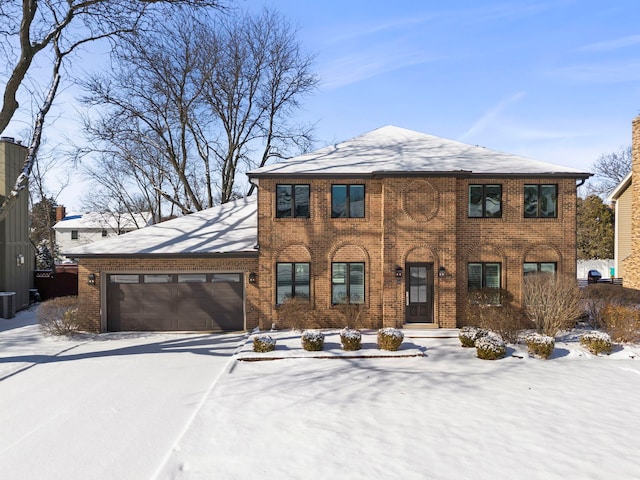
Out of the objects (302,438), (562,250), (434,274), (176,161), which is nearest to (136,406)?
(302,438)

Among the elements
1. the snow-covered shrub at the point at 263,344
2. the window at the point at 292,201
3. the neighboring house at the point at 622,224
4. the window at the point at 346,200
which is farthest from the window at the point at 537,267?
the neighboring house at the point at 622,224

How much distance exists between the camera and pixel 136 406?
802cm

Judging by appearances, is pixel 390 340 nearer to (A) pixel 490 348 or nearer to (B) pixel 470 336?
(B) pixel 470 336

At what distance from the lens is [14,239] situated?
2017 cm

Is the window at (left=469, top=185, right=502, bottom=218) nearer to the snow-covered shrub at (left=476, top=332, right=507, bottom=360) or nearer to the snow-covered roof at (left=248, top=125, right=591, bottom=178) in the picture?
the snow-covered roof at (left=248, top=125, right=591, bottom=178)

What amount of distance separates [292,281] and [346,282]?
6.19 ft

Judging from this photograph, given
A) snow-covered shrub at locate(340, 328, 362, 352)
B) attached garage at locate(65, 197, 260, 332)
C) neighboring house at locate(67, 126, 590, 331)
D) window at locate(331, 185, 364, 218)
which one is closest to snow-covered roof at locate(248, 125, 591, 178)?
neighboring house at locate(67, 126, 590, 331)

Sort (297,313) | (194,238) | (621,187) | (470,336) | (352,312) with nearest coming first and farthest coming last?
(470,336)
(297,313)
(352,312)
(194,238)
(621,187)

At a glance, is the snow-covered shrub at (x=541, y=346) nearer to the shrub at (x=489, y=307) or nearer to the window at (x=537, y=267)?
the shrub at (x=489, y=307)

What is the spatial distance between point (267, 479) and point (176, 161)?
23.5m

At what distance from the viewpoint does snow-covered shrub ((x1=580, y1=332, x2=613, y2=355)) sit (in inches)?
442

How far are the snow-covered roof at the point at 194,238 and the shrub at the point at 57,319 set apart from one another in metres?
1.98

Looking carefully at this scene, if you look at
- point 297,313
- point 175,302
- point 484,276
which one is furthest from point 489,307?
point 175,302

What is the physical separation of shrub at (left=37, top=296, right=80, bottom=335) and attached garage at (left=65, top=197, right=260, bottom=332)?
38 centimetres
